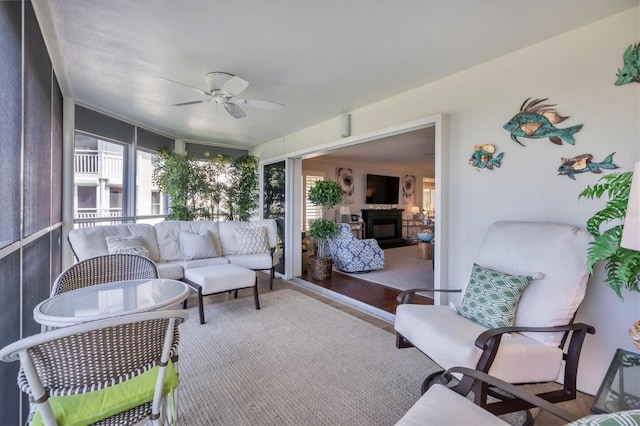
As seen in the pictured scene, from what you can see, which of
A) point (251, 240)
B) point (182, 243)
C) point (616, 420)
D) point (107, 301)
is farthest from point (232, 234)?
point (616, 420)

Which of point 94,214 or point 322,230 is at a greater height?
point 94,214

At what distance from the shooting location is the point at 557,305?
5.93ft

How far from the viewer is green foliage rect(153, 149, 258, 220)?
16.5 ft

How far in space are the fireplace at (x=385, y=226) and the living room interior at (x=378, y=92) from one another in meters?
4.96

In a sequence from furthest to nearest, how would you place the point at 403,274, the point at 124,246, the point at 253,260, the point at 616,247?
the point at 403,274 → the point at 253,260 → the point at 124,246 → the point at 616,247

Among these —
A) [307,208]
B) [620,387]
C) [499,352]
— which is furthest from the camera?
[307,208]

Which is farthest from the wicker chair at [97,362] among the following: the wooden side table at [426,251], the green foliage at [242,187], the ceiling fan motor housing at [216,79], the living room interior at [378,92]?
the wooden side table at [426,251]

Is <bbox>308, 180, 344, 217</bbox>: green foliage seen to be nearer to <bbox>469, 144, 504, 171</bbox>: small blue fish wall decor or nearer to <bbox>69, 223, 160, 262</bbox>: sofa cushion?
<bbox>69, 223, 160, 262</bbox>: sofa cushion

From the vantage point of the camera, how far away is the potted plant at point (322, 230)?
4.96 meters

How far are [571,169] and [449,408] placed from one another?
1930 mm

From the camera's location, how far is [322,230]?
16.3ft

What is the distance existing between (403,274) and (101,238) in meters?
4.54

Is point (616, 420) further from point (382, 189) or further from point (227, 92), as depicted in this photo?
point (382, 189)

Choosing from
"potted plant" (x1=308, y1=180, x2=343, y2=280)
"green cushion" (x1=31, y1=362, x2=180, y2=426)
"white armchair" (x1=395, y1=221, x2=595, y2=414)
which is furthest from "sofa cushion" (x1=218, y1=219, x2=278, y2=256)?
"green cushion" (x1=31, y1=362, x2=180, y2=426)
